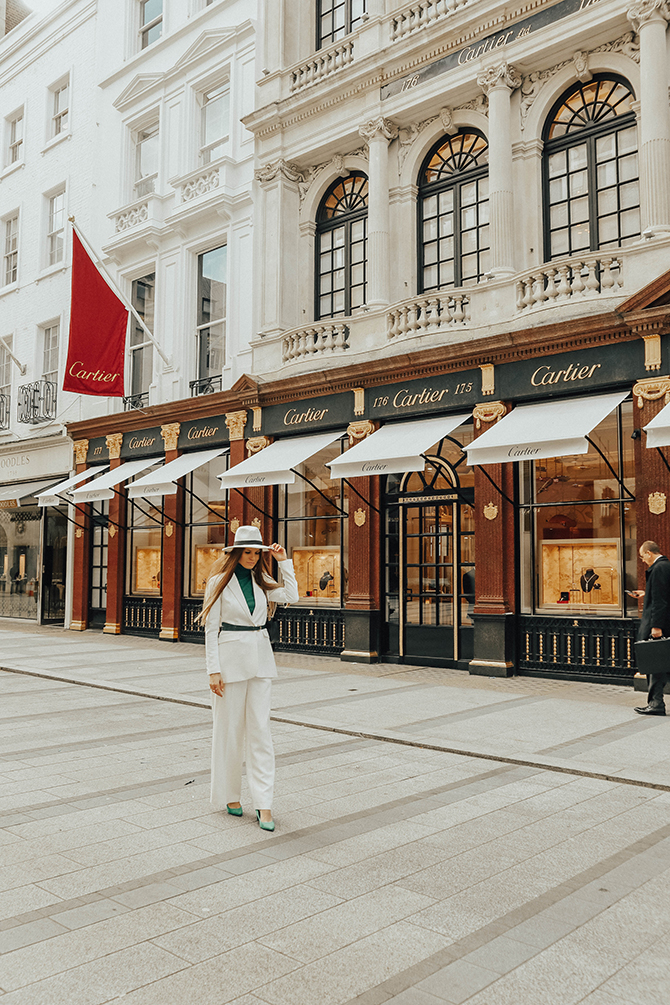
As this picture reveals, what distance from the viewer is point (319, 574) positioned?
53.5ft

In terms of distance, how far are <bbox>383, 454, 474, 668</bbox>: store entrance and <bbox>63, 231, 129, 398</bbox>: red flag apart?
746 centimetres

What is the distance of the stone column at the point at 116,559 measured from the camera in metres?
20.4

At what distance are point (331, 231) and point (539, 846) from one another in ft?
48.5

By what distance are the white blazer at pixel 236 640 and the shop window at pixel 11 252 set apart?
2333 centimetres

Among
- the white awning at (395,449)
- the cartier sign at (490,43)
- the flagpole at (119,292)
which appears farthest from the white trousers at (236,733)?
the flagpole at (119,292)

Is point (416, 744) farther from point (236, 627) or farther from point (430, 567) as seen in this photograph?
point (430, 567)

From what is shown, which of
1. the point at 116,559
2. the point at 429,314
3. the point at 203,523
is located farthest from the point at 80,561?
the point at 429,314

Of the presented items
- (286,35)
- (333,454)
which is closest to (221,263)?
(286,35)

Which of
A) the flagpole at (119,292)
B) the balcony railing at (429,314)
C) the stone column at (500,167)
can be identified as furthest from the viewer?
the flagpole at (119,292)

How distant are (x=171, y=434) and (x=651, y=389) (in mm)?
11040

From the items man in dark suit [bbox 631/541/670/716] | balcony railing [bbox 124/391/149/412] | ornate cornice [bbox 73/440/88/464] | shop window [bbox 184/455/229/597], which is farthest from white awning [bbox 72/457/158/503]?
man in dark suit [bbox 631/541/670/716]

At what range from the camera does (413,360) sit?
1435 cm

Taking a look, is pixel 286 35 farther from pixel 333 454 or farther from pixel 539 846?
pixel 539 846

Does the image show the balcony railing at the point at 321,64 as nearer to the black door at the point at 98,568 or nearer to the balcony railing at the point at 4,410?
the black door at the point at 98,568
